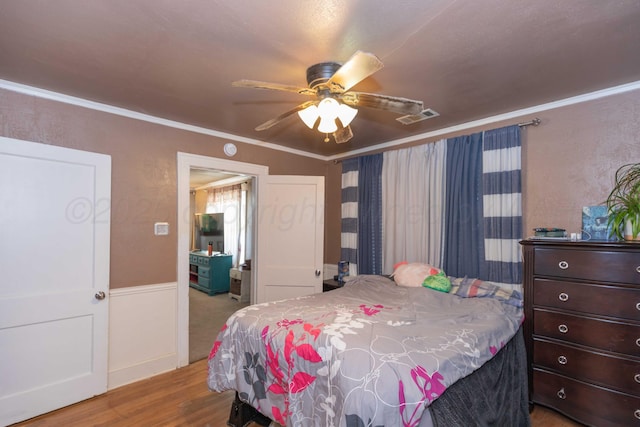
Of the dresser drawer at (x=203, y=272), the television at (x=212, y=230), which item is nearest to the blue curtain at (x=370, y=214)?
the dresser drawer at (x=203, y=272)

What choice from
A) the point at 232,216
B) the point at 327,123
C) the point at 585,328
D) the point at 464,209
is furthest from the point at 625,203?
the point at 232,216

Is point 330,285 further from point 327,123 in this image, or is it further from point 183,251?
point 327,123

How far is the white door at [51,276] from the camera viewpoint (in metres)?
2.29

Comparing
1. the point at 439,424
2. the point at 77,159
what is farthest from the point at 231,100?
the point at 439,424

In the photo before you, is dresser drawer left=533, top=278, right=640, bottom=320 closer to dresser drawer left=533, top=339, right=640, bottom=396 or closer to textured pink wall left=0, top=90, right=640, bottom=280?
dresser drawer left=533, top=339, right=640, bottom=396

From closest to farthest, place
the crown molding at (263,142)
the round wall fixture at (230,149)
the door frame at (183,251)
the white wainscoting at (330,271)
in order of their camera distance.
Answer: the crown molding at (263,142)
the door frame at (183,251)
the round wall fixture at (230,149)
the white wainscoting at (330,271)

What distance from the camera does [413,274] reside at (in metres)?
2.99

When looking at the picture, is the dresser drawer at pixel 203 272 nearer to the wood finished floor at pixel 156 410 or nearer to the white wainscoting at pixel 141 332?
the white wainscoting at pixel 141 332

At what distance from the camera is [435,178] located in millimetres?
3367

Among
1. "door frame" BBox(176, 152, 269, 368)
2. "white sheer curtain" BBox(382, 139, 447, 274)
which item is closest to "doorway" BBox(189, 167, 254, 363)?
"door frame" BBox(176, 152, 269, 368)

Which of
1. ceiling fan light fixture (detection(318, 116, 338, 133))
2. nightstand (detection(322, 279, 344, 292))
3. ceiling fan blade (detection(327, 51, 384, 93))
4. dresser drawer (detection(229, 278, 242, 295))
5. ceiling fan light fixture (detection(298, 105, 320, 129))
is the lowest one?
dresser drawer (detection(229, 278, 242, 295))

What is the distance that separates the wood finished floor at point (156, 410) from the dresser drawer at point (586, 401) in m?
0.16

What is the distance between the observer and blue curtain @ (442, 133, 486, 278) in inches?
120

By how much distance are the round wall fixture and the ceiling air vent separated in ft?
6.18
